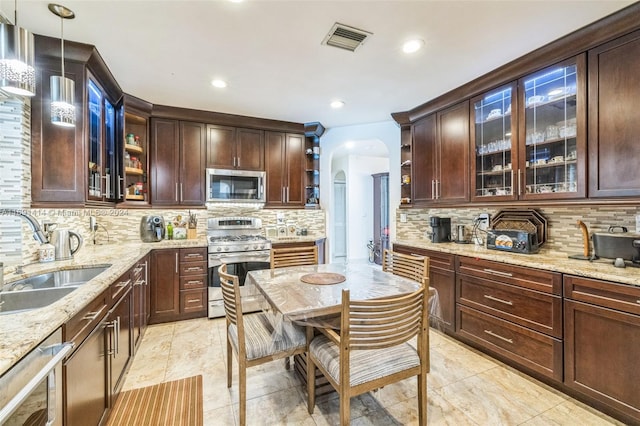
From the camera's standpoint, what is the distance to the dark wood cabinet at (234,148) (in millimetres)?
3850

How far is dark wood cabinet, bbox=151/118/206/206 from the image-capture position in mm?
3607

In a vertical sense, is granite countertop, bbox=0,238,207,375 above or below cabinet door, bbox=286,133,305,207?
below

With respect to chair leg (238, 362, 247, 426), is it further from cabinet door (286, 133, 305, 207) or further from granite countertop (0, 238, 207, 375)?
cabinet door (286, 133, 305, 207)

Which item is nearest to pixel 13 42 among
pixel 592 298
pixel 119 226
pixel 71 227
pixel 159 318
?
pixel 71 227

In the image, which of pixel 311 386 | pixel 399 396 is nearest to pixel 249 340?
pixel 311 386

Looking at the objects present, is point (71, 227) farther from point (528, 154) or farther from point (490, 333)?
point (528, 154)

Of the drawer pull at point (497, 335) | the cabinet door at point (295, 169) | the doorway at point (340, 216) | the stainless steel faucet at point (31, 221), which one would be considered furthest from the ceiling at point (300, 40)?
the doorway at point (340, 216)

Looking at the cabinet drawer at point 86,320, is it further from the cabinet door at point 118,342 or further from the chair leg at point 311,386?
the chair leg at point 311,386

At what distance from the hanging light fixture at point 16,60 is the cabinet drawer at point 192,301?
249cm

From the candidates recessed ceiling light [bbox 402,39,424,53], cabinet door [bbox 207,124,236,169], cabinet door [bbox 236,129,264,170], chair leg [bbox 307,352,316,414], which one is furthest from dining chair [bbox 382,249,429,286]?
cabinet door [bbox 207,124,236,169]

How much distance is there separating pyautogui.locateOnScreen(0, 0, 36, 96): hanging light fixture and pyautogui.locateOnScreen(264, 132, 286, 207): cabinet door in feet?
9.11

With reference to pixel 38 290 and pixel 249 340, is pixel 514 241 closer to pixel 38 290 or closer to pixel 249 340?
pixel 249 340

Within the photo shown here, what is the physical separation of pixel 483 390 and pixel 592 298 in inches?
37.2

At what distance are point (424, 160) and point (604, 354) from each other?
2347mm
